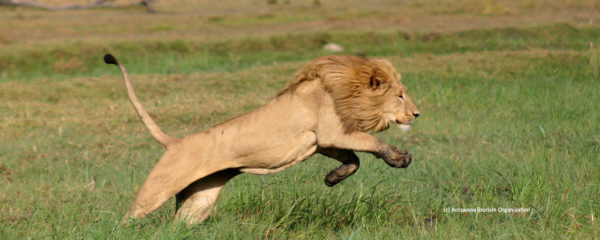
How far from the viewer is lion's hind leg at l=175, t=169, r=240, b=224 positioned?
13.1 ft

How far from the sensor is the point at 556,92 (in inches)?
321

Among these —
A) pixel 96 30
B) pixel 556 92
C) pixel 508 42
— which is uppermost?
pixel 556 92

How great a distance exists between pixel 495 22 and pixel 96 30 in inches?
354

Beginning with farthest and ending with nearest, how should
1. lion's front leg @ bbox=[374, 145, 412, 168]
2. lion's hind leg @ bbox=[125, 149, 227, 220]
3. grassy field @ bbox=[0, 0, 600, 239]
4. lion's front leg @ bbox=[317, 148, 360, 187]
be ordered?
1. grassy field @ bbox=[0, 0, 600, 239]
2. lion's front leg @ bbox=[317, 148, 360, 187]
3. lion's front leg @ bbox=[374, 145, 412, 168]
4. lion's hind leg @ bbox=[125, 149, 227, 220]

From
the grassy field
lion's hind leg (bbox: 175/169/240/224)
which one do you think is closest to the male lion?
lion's hind leg (bbox: 175/169/240/224)

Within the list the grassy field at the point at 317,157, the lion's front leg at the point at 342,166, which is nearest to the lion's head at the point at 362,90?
the lion's front leg at the point at 342,166

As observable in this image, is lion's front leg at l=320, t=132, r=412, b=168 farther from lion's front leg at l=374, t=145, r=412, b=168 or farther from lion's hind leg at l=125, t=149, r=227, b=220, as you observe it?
lion's hind leg at l=125, t=149, r=227, b=220

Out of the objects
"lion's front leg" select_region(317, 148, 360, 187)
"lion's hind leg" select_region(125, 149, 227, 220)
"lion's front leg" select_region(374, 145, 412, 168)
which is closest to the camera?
"lion's hind leg" select_region(125, 149, 227, 220)

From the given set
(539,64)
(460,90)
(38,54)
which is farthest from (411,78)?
(38,54)

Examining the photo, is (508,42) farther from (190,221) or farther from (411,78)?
(190,221)

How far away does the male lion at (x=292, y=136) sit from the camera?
3.79m

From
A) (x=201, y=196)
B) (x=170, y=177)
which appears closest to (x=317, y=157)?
(x=201, y=196)

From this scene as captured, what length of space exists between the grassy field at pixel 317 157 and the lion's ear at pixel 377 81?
2.20ft

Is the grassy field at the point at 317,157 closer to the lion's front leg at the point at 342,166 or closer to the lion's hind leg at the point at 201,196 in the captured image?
the lion's hind leg at the point at 201,196
